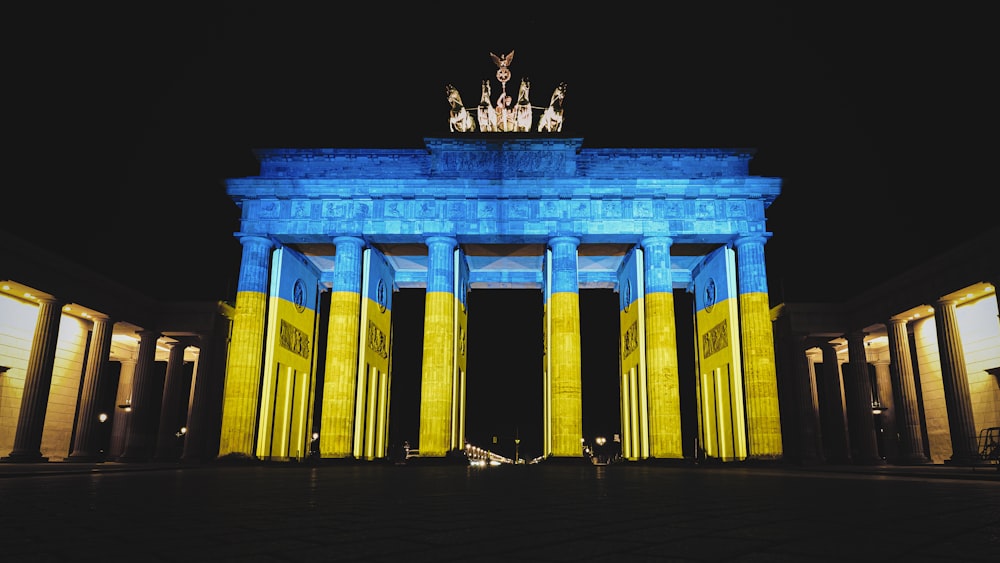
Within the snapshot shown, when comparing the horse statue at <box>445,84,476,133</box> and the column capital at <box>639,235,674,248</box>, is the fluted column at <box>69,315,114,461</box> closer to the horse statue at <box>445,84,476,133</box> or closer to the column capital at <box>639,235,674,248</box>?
the horse statue at <box>445,84,476,133</box>

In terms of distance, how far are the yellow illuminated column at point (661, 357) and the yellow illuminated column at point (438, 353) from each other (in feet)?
30.4

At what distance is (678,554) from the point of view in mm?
3111

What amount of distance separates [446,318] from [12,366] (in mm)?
20747

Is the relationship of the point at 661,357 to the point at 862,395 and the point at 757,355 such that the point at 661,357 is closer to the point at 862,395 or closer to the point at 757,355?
the point at 757,355

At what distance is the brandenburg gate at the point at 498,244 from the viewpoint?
93.2 ft

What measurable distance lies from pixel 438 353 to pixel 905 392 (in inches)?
880

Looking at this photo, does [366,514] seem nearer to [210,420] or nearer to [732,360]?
[732,360]

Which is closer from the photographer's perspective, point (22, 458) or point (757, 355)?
point (22, 458)

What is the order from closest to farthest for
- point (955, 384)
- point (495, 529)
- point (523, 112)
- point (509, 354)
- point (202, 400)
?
point (495, 529) < point (955, 384) < point (523, 112) < point (202, 400) < point (509, 354)

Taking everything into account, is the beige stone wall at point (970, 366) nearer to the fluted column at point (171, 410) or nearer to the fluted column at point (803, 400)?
the fluted column at point (803, 400)

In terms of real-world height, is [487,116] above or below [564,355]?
above

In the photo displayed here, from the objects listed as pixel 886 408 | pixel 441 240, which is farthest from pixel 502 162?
pixel 886 408

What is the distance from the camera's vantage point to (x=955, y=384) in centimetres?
2548

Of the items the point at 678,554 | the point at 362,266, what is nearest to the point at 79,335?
the point at 362,266
